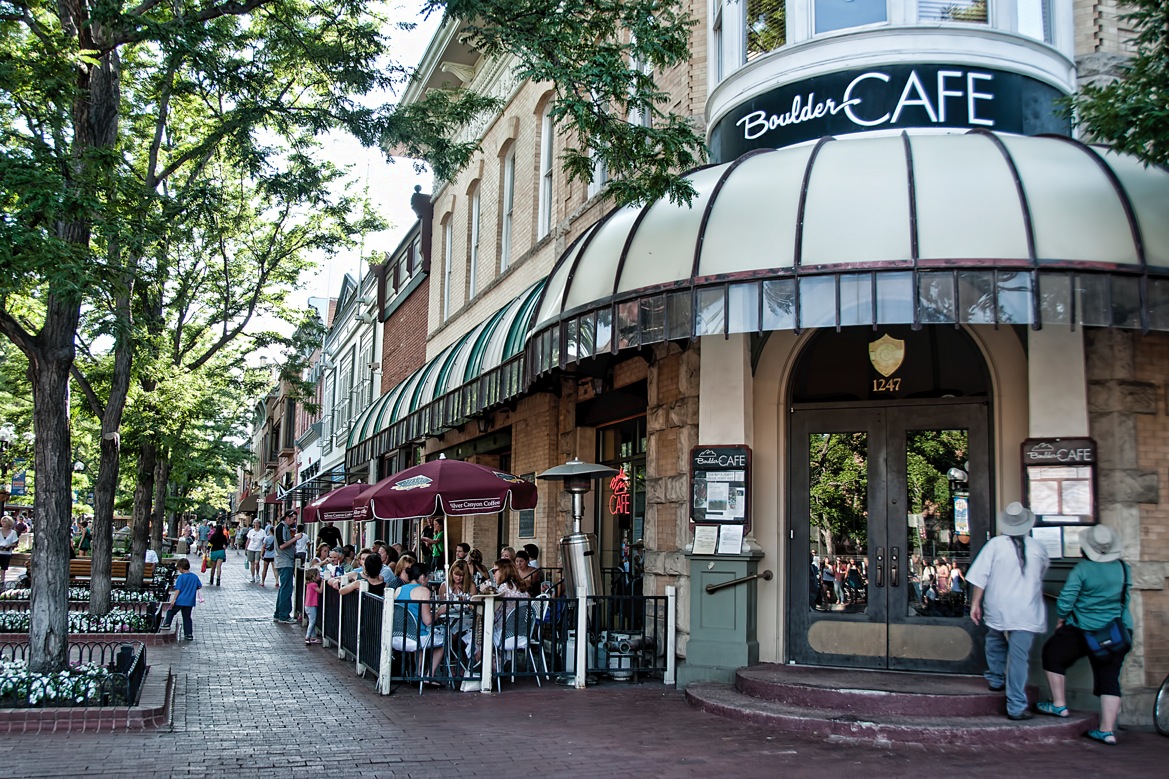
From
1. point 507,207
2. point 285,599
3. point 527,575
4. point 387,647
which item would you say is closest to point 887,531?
point 527,575

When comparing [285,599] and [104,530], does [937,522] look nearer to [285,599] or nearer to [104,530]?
[104,530]

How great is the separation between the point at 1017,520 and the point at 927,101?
13.7ft

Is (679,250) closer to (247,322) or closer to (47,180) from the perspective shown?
(47,180)

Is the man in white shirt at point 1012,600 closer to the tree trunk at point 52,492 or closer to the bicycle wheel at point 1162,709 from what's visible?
the bicycle wheel at point 1162,709

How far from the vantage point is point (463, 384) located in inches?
635

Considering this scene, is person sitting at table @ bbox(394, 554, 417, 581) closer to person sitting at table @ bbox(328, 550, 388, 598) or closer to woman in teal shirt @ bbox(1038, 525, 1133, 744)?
person sitting at table @ bbox(328, 550, 388, 598)

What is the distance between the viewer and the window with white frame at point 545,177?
60.5 ft

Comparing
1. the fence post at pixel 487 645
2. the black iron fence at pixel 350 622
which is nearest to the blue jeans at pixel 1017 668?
the fence post at pixel 487 645

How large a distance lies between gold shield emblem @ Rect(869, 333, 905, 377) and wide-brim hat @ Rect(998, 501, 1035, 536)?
82.4 inches

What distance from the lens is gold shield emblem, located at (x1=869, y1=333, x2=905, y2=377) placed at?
10.4 metres

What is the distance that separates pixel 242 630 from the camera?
17.4m

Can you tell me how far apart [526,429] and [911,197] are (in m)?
9.56

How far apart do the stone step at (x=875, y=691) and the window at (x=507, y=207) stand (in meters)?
12.5

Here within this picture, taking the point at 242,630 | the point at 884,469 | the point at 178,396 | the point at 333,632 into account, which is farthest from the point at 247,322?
the point at 884,469
